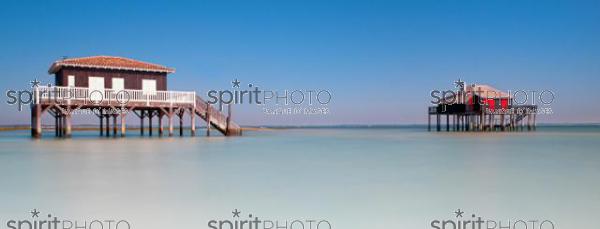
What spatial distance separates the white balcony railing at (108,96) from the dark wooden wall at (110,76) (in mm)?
954

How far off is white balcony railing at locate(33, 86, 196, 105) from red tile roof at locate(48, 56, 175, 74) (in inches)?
55.8

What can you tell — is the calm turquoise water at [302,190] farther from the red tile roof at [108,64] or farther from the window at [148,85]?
the window at [148,85]

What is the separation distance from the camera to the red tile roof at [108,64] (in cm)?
2900

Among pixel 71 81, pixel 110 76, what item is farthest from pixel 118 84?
pixel 71 81

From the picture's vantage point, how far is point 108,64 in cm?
2995

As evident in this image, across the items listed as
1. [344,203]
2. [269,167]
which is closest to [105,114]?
[269,167]

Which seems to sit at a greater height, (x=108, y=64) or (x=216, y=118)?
(x=108, y=64)

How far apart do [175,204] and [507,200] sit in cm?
595

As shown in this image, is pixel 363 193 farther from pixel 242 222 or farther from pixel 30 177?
pixel 30 177

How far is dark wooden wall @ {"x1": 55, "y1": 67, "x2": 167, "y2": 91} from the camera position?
29272 millimetres

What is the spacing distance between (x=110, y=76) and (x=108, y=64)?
67 centimetres

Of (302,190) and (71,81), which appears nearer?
(302,190)

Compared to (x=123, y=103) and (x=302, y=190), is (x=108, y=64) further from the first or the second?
(x=302, y=190)

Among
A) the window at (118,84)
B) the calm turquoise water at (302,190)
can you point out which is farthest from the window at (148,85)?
the calm turquoise water at (302,190)
